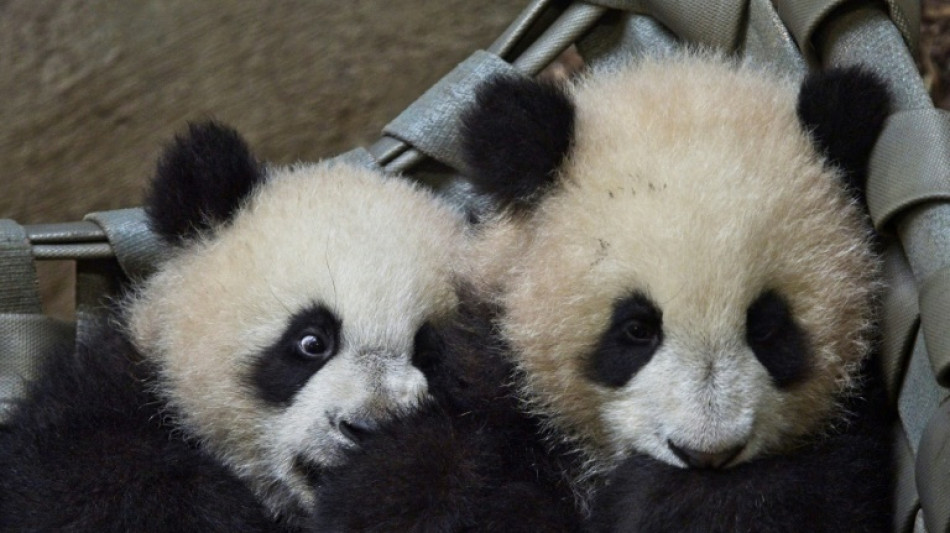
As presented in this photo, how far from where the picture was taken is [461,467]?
200 cm

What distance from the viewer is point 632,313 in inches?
74.5

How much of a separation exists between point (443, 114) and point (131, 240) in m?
0.74

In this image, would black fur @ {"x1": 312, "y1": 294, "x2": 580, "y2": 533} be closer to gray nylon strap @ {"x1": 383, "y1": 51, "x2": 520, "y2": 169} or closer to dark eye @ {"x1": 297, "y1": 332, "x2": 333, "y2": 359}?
dark eye @ {"x1": 297, "y1": 332, "x2": 333, "y2": 359}

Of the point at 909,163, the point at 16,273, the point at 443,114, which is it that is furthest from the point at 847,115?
the point at 16,273

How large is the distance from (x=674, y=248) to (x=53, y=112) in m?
1.94

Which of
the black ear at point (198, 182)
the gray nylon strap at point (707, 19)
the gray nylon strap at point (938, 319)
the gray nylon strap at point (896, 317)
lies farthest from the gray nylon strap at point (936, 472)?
the black ear at point (198, 182)

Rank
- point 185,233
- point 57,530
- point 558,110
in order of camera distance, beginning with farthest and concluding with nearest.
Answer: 1. point 185,233
2. point 57,530
3. point 558,110

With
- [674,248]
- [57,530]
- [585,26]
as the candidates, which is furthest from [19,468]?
[585,26]

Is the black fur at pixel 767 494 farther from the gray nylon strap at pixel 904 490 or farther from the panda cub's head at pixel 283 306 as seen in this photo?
the panda cub's head at pixel 283 306

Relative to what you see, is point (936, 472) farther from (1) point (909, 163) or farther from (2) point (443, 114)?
(2) point (443, 114)

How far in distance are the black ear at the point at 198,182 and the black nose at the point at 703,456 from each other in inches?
41.8

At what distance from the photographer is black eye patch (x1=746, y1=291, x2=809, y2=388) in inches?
74.7

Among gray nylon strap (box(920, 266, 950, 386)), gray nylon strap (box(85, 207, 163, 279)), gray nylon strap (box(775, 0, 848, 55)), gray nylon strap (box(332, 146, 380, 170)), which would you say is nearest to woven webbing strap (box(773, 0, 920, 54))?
gray nylon strap (box(775, 0, 848, 55))

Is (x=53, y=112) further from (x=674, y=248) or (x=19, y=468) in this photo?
(x=674, y=248)
